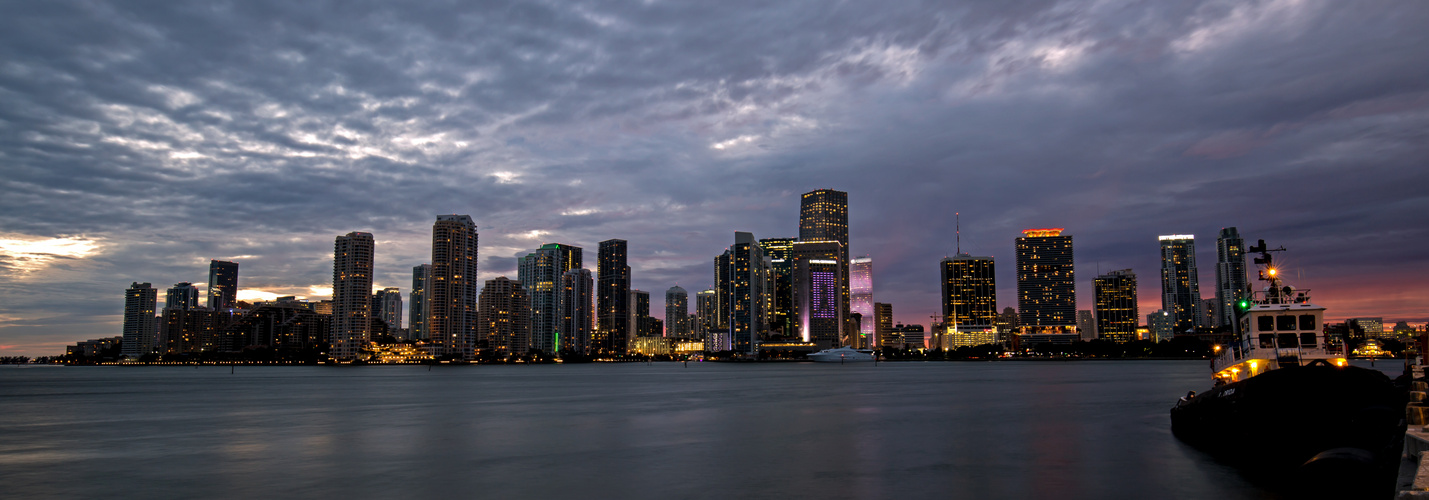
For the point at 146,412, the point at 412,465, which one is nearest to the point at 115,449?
the point at 412,465

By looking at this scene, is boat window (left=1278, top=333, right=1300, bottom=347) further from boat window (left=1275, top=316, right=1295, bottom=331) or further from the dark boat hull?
the dark boat hull

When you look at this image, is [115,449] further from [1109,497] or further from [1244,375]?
[1244,375]

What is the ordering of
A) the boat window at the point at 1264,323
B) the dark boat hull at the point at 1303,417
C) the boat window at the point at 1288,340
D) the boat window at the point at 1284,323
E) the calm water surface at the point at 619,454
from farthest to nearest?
1. the boat window at the point at 1264,323
2. the boat window at the point at 1284,323
3. the boat window at the point at 1288,340
4. the dark boat hull at the point at 1303,417
5. the calm water surface at the point at 619,454

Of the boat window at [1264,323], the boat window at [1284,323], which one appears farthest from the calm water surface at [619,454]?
the boat window at [1284,323]

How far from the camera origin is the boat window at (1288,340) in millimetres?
39531

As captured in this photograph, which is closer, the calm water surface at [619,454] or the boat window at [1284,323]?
the calm water surface at [619,454]

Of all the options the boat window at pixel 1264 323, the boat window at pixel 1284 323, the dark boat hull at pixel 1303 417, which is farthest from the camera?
the boat window at pixel 1264 323

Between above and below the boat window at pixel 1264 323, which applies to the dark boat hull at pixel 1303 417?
below

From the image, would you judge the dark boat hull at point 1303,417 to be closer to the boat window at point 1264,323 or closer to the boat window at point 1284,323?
the boat window at point 1284,323

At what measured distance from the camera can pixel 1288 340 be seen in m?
39.6

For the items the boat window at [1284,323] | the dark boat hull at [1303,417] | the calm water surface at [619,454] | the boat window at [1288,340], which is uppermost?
the boat window at [1284,323]

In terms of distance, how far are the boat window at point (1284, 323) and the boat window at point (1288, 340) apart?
0.38 m

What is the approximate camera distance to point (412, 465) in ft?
98.5

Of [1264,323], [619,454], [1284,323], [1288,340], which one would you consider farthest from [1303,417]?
[619,454]
